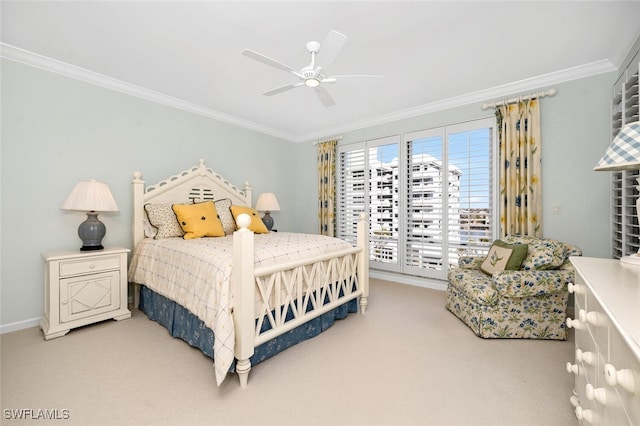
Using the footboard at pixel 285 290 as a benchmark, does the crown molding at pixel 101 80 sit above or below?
above

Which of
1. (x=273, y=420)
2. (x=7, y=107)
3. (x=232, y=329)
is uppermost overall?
(x=7, y=107)

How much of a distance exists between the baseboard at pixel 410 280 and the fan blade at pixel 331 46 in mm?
3167

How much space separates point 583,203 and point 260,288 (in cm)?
341

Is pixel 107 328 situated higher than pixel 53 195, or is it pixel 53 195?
pixel 53 195

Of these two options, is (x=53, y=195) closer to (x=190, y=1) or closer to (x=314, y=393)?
(x=190, y=1)

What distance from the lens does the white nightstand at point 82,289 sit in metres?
2.40

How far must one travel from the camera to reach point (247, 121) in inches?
177

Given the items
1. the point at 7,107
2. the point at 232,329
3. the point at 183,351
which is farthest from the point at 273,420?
the point at 7,107

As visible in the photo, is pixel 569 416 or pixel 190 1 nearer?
pixel 569 416

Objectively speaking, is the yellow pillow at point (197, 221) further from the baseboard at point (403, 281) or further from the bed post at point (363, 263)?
the bed post at point (363, 263)

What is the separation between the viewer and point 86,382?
5.95 ft

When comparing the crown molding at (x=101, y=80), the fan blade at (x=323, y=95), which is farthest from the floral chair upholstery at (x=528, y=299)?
the crown molding at (x=101, y=80)

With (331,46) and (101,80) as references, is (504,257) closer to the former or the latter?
(331,46)

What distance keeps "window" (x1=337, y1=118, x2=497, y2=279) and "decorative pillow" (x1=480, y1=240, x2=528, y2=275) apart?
62 centimetres
